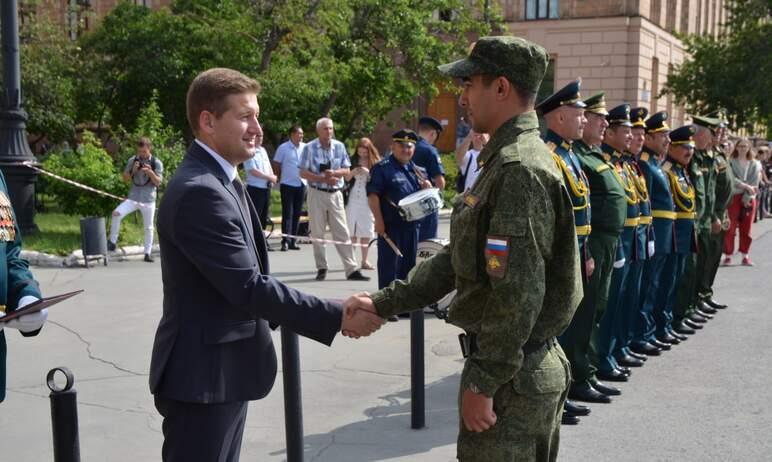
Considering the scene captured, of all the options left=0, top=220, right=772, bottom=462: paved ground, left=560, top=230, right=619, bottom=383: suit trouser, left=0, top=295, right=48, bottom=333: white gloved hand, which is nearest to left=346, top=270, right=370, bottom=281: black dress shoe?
left=0, top=220, right=772, bottom=462: paved ground

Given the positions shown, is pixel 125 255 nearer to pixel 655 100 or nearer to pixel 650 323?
pixel 650 323

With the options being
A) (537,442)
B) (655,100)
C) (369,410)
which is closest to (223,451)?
(537,442)

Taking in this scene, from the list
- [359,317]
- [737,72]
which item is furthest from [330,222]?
[737,72]

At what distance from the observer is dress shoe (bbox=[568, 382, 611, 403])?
665cm

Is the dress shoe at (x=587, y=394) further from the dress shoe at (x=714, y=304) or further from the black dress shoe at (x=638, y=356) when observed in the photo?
the dress shoe at (x=714, y=304)

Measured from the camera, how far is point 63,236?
14914mm

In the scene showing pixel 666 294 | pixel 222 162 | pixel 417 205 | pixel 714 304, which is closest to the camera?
pixel 222 162

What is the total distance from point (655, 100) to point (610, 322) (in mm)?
34946

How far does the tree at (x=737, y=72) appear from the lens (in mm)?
34219

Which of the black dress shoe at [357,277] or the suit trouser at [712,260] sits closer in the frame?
the suit trouser at [712,260]

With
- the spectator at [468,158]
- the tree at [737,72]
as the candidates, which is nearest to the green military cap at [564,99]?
the spectator at [468,158]

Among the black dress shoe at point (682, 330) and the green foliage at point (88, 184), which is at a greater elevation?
the green foliage at point (88, 184)

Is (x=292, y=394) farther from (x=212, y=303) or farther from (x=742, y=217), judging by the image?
(x=742, y=217)

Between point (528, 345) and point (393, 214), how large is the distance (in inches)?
256
